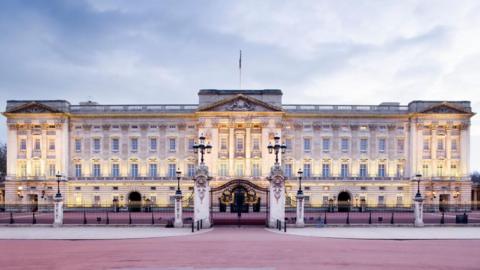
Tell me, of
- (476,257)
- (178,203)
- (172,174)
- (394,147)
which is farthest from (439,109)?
(476,257)

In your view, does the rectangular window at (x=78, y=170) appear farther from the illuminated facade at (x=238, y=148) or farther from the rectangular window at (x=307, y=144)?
the rectangular window at (x=307, y=144)

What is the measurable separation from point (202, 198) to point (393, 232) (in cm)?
1444

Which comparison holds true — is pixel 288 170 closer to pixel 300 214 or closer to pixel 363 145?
pixel 363 145

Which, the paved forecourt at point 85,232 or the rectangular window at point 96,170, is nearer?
the paved forecourt at point 85,232

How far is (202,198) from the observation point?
1490 inches

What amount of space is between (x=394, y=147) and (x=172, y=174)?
35.0 metres

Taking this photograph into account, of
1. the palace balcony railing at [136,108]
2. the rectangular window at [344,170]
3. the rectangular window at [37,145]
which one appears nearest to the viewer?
the rectangular window at [37,145]

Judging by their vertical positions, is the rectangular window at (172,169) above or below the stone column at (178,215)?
above

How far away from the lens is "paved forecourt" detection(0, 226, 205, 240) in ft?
99.0

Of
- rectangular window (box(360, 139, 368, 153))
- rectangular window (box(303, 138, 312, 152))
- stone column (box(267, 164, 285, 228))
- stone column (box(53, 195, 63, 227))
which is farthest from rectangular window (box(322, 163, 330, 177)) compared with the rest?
stone column (box(53, 195, 63, 227))

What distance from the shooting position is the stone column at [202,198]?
1474 inches

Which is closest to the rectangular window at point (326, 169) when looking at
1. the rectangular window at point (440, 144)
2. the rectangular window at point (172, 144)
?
the rectangular window at point (440, 144)

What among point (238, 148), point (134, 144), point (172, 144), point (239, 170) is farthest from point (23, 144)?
point (239, 170)

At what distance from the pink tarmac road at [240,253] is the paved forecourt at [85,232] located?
186cm
